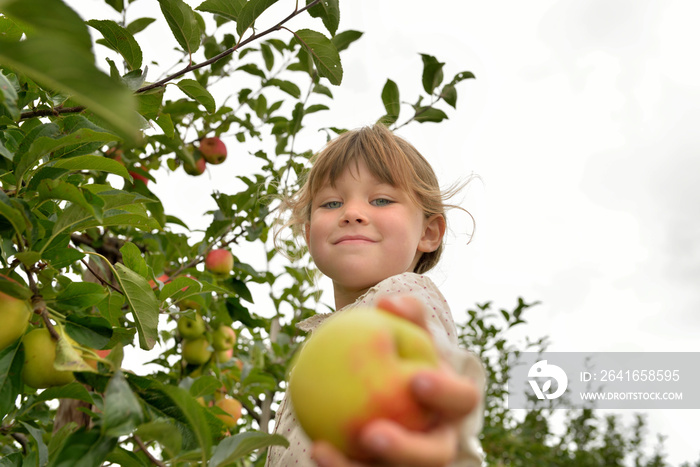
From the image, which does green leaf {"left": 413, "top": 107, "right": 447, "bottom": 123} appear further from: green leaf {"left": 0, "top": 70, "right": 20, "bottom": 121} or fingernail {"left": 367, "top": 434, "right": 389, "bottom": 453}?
fingernail {"left": 367, "top": 434, "right": 389, "bottom": 453}

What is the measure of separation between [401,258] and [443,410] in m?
0.79

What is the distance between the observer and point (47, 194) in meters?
0.81

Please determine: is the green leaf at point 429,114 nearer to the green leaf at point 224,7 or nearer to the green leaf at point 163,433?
the green leaf at point 224,7

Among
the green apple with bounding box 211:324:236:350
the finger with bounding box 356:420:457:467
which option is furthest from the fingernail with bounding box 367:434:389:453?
the green apple with bounding box 211:324:236:350

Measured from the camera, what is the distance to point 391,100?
6.54 ft

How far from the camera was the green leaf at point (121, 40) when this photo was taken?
1.09 m

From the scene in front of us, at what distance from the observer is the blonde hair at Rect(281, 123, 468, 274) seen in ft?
4.50

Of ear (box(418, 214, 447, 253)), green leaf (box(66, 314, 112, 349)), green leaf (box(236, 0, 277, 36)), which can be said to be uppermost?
green leaf (box(236, 0, 277, 36))

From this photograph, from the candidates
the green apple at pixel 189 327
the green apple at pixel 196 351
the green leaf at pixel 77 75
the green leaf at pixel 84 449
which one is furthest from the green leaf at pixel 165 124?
the green apple at pixel 196 351

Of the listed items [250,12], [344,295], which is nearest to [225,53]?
[250,12]

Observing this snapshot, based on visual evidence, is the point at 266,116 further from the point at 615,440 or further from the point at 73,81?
the point at 615,440

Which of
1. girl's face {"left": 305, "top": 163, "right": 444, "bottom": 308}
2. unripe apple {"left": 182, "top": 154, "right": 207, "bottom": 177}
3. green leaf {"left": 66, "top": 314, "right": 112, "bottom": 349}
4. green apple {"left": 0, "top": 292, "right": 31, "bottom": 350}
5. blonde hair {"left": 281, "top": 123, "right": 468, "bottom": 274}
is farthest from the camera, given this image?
unripe apple {"left": 182, "top": 154, "right": 207, "bottom": 177}

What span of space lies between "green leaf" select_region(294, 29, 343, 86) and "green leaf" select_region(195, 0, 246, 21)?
13 centimetres

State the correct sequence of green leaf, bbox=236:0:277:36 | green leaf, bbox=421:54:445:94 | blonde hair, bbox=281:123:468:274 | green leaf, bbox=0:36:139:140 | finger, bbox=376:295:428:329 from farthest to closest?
1. green leaf, bbox=421:54:445:94
2. blonde hair, bbox=281:123:468:274
3. green leaf, bbox=236:0:277:36
4. finger, bbox=376:295:428:329
5. green leaf, bbox=0:36:139:140
